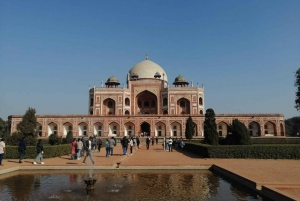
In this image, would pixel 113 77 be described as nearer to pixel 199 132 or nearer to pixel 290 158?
pixel 199 132

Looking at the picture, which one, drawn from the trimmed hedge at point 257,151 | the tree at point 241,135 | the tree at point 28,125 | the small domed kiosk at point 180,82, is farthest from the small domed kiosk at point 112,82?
the trimmed hedge at point 257,151

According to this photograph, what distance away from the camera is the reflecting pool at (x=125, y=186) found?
5797 millimetres

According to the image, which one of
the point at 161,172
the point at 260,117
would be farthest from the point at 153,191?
the point at 260,117

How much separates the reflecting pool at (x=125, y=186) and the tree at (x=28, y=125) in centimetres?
678

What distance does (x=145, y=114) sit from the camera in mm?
36531

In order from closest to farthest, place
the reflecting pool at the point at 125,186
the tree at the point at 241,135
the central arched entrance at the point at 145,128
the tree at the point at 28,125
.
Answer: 1. the reflecting pool at the point at 125,186
2. the tree at the point at 241,135
3. the tree at the point at 28,125
4. the central arched entrance at the point at 145,128

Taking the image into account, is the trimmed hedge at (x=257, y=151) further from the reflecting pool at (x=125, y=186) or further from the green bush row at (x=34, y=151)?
the green bush row at (x=34, y=151)

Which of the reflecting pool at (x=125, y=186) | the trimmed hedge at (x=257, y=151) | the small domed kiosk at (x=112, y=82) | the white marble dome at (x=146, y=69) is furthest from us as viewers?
the white marble dome at (x=146, y=69)

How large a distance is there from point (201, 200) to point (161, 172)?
3.67m

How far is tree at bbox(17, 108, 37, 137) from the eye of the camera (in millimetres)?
15297

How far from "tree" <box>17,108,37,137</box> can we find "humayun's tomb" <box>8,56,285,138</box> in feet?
65.9

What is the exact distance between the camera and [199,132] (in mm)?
35438

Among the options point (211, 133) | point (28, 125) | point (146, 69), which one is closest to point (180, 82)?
point (146, 69)

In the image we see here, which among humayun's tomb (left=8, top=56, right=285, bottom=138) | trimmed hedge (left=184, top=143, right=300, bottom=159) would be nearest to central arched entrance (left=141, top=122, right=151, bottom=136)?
humayun's tomb (left=8, top=56, right=285, bottom=138)
